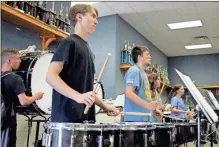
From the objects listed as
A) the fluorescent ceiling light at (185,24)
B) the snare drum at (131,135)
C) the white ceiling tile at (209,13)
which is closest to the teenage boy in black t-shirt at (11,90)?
the snare drum at (131,135)

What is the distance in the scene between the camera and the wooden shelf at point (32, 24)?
97.5 inches

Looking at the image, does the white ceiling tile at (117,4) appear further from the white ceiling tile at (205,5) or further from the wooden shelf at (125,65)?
the white ceiling tile at (205,5)

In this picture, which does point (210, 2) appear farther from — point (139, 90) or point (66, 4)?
point (139, 90)

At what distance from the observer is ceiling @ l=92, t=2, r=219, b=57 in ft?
15.9

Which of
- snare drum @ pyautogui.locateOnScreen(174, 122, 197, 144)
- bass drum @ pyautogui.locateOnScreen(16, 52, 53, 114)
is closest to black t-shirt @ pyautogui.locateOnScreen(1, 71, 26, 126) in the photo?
bass drum @ pyautogui.locateOnScreen(16, 52, 53, 114)

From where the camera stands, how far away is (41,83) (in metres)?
2.34

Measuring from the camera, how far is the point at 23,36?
9.54 feet

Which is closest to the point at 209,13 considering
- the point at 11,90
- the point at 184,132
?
the point at 184,132

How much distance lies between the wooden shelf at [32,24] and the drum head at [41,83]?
1.75 ft

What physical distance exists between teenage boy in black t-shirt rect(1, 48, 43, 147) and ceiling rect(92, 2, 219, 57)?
2908 millimetres

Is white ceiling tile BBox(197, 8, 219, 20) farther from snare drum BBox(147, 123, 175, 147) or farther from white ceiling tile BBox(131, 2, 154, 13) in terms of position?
snare drum BBox(147, 123, 175, 147)

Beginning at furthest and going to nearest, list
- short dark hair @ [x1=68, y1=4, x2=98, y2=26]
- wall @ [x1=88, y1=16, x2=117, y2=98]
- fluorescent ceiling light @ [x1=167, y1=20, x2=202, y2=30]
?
fluorescent ceiling light @ [x1=167, y1=20, x2=202, y2=30]
wall @ [x1=88, y1=16, x2=117, y2=98]
short dark hair @ [x1=68, y1=4, x2=98, y2=26]

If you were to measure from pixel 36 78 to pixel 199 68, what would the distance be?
694 cm

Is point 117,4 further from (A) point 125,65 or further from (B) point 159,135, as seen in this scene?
(B) point 159,135
